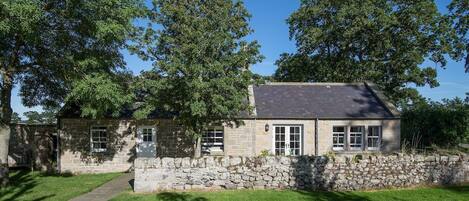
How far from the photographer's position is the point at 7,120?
17.1 metres

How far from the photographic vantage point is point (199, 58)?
54.6 ft

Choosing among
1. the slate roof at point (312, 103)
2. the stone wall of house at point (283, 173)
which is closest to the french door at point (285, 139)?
the slate roof at point (312, 103)

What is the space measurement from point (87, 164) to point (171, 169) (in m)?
8.74

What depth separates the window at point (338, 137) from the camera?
22.5 meters

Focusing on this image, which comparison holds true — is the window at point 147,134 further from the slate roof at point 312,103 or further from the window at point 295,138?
the window at point 295,138

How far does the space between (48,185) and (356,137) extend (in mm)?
15746

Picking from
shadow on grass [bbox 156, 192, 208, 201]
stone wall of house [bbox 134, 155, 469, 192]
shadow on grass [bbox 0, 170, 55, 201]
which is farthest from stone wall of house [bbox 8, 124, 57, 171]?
shadow on grass [bbox 156, 192, 208, 201]

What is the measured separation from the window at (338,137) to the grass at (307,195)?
779 centimetres

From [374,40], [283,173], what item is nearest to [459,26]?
[374,40]

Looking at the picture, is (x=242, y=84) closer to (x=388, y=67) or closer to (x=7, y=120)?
(x=7, y=120)

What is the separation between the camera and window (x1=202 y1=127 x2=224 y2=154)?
2191 cm

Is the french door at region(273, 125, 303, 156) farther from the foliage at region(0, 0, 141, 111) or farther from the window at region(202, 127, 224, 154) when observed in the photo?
the foliage at region(0, 0, 141, 111)

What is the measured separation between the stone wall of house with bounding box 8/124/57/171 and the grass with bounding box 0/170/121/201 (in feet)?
3.44

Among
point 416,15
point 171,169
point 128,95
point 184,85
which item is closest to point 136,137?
point 128,95
